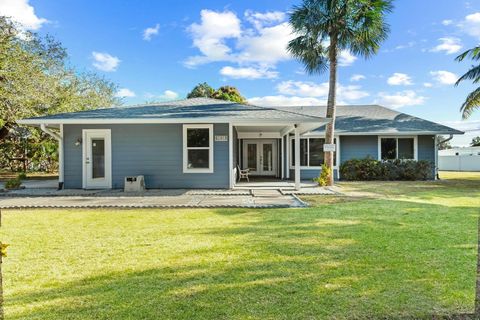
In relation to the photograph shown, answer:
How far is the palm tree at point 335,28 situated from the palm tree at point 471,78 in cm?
588

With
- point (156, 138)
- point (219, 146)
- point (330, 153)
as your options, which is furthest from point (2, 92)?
point (330, 153)

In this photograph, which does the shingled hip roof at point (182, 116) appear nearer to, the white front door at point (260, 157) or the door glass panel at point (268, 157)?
the white front door at point (260, 157)

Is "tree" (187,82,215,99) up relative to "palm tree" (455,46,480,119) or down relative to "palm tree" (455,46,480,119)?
up

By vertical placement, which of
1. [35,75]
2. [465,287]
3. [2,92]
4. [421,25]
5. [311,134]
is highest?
[421,25]

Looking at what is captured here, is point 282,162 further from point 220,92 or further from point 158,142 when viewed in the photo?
point 220,92

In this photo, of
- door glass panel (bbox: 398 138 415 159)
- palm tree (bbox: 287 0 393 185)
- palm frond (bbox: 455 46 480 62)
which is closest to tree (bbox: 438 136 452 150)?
door glass panel (bbox: 398 138 415 159)

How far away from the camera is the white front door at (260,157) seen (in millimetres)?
19688

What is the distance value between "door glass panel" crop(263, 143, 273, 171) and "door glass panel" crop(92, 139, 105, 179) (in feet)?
32.5

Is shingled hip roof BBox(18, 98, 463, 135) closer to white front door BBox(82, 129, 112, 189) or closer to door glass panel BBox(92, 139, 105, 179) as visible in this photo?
white front door BBox(82, 129, 112, 189)

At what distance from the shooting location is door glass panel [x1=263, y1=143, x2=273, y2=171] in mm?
19766

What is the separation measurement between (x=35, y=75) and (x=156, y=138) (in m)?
7.76

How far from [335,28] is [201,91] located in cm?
2398

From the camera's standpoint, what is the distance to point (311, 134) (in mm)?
16828

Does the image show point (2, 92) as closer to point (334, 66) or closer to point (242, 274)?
point (334, 66)
